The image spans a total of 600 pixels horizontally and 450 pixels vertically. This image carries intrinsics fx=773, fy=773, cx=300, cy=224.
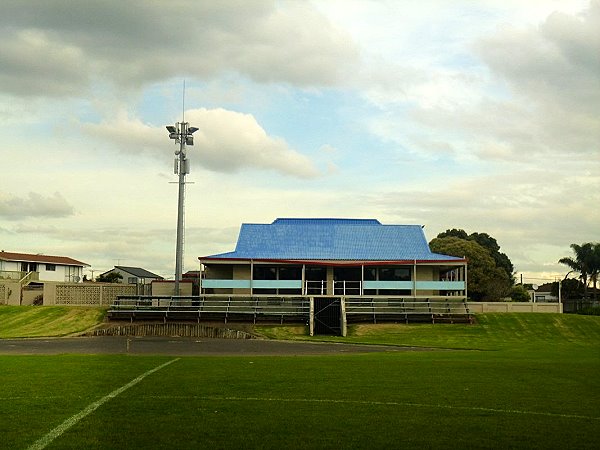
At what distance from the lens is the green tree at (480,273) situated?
3388 inches

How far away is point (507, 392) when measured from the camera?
613 inches

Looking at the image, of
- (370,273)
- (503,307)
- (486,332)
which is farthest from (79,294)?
(503,307)

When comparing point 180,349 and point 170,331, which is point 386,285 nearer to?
point 170,331

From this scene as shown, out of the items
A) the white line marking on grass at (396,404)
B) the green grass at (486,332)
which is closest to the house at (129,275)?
the green grass at (486,332)

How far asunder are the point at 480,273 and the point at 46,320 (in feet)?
164

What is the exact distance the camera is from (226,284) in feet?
191

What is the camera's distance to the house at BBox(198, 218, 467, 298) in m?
58.7

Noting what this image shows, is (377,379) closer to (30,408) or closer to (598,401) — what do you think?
(598,401)

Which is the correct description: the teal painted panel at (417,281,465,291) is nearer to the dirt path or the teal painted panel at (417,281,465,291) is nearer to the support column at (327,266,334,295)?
the support column at (327,266,334,295)

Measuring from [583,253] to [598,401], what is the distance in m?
89.7

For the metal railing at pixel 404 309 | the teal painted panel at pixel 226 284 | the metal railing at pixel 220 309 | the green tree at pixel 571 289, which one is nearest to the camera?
the metal railing at pixel 220 309

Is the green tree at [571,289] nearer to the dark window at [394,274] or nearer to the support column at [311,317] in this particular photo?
the dark window at [394,274]

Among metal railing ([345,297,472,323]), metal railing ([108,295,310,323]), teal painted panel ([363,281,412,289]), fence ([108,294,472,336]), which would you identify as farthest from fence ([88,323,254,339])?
teal painted panel ([363,281,412,289])

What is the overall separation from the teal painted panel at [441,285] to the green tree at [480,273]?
27337mm
